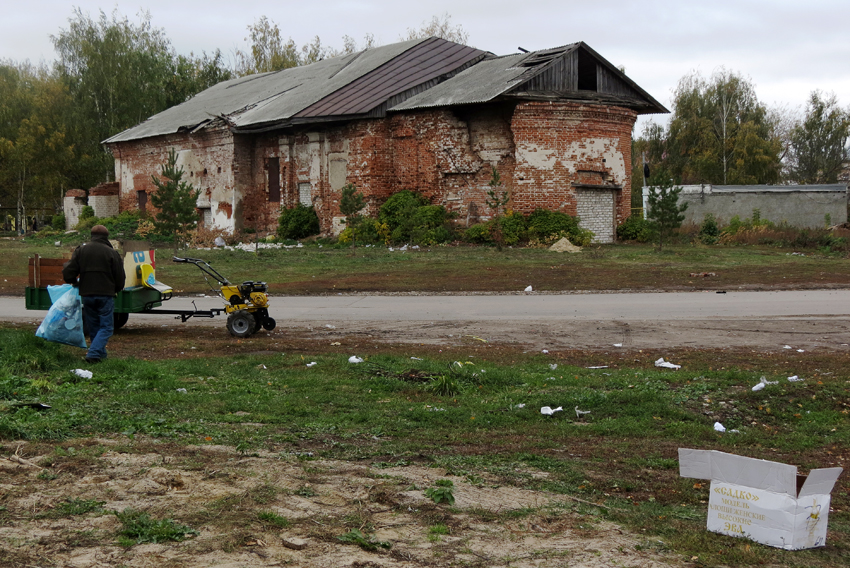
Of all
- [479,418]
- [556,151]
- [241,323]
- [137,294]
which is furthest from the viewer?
[556,151]

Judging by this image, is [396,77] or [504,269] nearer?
[504,269]

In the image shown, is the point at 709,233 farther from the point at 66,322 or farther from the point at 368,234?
the point at 66,322

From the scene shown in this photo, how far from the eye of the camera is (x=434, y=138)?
104 feet

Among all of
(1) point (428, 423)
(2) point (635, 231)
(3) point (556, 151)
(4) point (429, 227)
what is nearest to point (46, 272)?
(1) point (428, 423)

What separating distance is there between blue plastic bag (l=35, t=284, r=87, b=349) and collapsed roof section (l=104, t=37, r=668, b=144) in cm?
2104

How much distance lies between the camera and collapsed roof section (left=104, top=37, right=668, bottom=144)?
30.1 metres

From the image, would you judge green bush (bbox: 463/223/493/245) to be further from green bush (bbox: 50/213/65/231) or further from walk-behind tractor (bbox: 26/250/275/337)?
green bush (bbox: 50/213/65/231)

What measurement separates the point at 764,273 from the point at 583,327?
9895 mm

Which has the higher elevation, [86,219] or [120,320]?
[86,219]

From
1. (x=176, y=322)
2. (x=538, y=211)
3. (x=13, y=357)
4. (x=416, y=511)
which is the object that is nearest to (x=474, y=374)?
(x=416, y=511)

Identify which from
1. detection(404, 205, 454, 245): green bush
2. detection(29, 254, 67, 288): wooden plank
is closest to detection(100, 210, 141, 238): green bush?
detection(404, 205, 454, 245): green bush

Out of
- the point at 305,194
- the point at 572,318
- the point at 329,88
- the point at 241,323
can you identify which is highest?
the point at 329,88

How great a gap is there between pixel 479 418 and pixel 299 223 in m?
28.7

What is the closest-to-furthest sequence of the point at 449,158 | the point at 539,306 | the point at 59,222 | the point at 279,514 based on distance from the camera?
1. the point at 279,514
2. the point at 539,306
3. the point at 449,158
4. the point at 59,222
